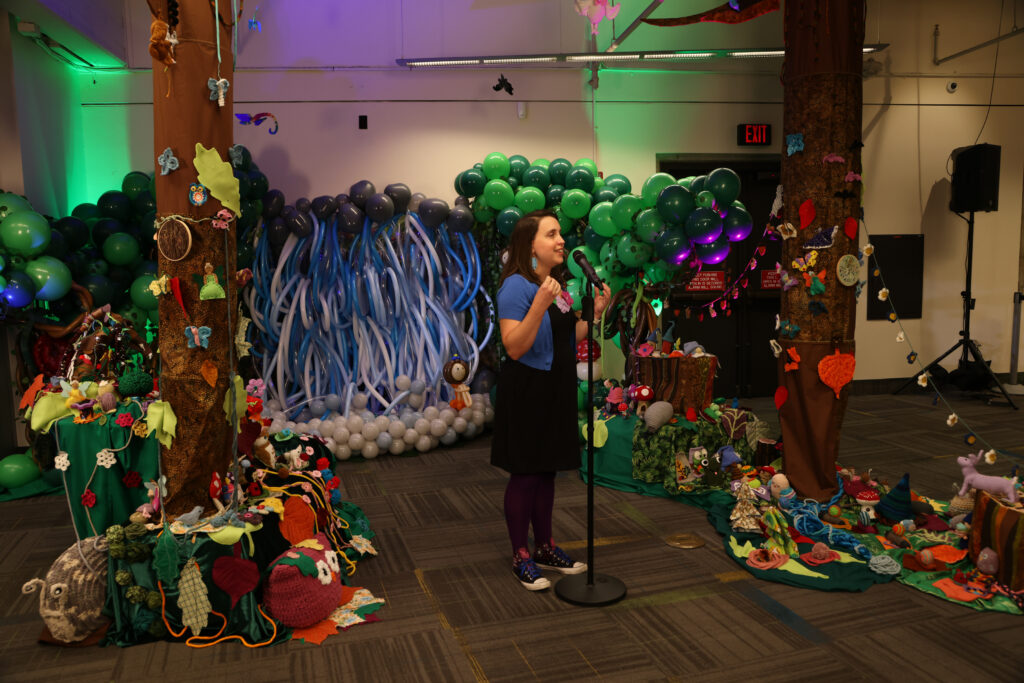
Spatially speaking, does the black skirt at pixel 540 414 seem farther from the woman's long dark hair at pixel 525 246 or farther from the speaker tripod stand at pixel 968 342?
the speaker tripod stand at pixel 968 342

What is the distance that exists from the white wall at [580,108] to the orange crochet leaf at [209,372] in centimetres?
352

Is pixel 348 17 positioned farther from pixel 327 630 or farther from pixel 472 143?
pixel 327 630

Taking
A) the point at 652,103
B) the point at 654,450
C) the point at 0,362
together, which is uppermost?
the point at 652,103

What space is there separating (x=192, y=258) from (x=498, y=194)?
9.47 ft

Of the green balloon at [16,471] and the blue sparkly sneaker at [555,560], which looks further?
the green balloon at [16,471]

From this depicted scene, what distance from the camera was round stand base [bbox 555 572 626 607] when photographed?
2889mm

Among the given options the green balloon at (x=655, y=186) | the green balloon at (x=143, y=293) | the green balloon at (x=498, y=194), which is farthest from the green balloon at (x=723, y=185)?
the green balloon at (x=143, y=293)

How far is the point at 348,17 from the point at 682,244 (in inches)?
137

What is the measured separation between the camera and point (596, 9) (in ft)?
18.5

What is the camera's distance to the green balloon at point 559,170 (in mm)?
5359

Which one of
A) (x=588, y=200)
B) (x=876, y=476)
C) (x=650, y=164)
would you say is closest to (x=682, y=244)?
(x=588, y=200)

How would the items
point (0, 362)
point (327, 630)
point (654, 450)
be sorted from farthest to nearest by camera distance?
point (0, 362), point (654, 450), point (327, 630)

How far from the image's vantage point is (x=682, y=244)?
429 cm

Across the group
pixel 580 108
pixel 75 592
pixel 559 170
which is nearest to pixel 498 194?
pixel 559 170
